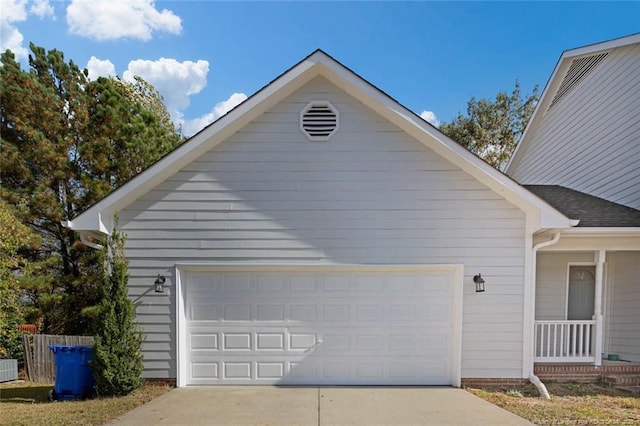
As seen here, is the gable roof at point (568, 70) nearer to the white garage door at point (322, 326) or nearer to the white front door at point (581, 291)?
the white front door at point (581, 291)

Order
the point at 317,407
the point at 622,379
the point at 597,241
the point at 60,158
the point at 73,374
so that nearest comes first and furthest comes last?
the point at 317,407
the point at 73,374
the point at 622,379
the point at 597,241
the point at 60,158

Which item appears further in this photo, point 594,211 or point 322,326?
point 594,211

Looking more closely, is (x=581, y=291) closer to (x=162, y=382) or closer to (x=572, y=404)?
(x=572, y=404)

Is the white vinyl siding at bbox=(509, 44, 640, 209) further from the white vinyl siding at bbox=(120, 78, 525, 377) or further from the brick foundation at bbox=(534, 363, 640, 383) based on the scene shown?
the white vinyl siding at bbox=(120, 78, 525, 377)

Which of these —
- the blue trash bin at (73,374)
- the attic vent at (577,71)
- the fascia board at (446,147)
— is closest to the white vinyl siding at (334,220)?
the fascia board at (446,147)

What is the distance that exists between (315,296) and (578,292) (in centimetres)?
615

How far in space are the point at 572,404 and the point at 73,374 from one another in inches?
316

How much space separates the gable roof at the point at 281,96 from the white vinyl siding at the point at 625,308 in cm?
290

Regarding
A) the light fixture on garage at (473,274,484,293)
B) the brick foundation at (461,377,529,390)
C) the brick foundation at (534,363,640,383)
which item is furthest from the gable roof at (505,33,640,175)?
the brick foundation at (461,377,529,390)

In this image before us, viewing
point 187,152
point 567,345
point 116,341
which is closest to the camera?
point 116,341

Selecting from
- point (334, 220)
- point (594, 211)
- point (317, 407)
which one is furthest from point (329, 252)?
point (594, 211)

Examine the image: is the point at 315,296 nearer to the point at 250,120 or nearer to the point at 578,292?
the point at 250,120

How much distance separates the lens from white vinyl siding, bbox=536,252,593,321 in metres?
7.25

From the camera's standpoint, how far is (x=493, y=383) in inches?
224
